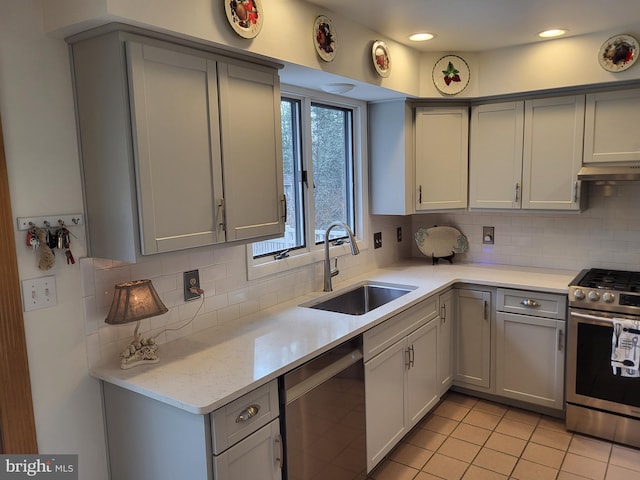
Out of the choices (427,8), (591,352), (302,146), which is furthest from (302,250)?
(591,352)

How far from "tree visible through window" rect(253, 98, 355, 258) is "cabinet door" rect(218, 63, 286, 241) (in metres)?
0.51

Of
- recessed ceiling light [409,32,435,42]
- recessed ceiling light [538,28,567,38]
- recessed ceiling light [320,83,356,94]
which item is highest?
recessed ceiling light [409,32,435,42]

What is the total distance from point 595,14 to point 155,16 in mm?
2252

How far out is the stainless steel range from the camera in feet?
8.68

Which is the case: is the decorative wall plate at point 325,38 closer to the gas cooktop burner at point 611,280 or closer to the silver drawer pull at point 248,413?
the silver drawer pull at point 248,413

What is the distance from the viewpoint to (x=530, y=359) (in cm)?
310

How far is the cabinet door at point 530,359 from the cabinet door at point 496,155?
81 cm

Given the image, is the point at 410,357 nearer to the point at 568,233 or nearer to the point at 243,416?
the point at 243,416

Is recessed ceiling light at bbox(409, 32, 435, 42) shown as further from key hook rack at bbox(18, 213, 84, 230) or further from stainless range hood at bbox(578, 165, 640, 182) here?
key hook rack at bbox(18, 213, 84, 230)

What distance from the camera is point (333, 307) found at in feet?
9.74

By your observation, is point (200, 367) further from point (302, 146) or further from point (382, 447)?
point (302, 146)

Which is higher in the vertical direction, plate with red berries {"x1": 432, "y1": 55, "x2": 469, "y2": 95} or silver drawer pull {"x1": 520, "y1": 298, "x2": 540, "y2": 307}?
plate with red berries {"x1": 432, "y1": 55, "x2": 469, "y2": 95}

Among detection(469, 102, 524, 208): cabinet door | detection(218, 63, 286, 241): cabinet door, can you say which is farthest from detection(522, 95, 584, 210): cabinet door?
detection(218, 63, 286, 241): cabinet door

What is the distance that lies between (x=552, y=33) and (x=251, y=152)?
203cm
